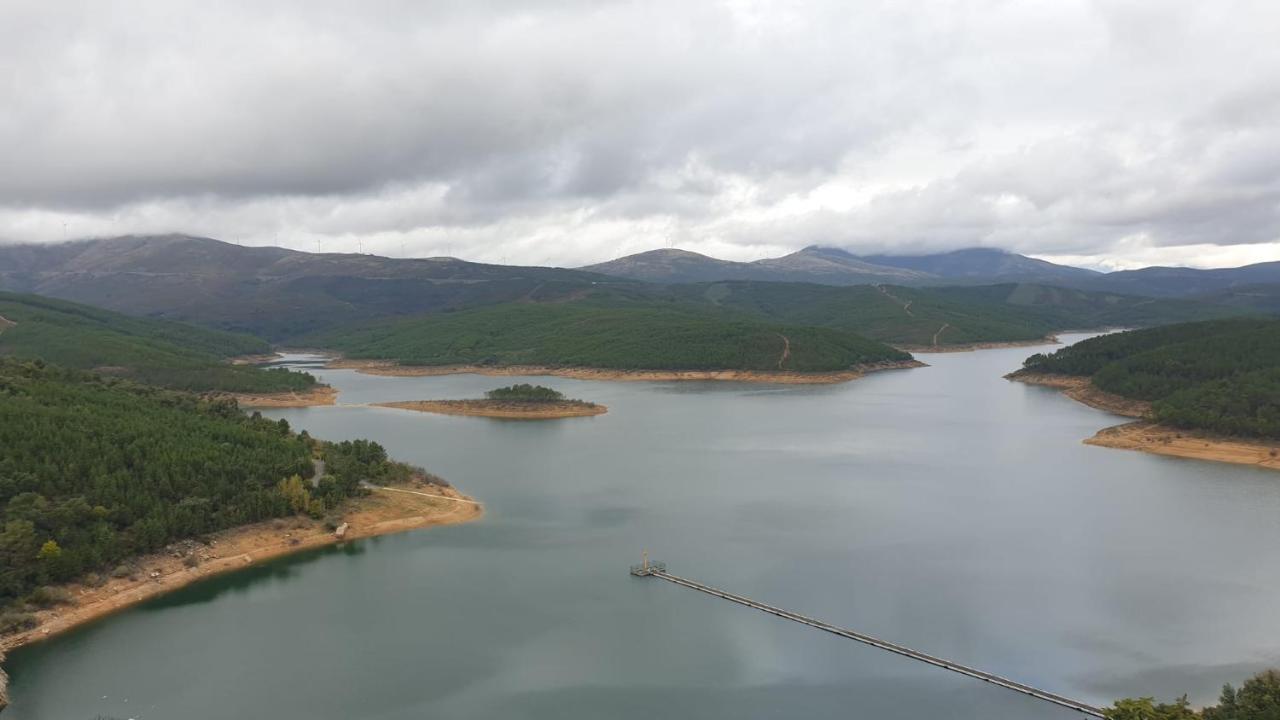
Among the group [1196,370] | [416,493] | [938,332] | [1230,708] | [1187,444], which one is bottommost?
[416,493]

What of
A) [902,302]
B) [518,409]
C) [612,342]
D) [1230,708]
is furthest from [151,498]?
[902,302]

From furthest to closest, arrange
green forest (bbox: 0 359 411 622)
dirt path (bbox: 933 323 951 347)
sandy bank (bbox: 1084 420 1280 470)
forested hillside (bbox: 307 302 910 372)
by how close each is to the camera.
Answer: dirt path (bbox: 933 323 951 347) → forested hillside (bbox: 307 302 910 372) → sandy bank (bbox: 1084 420 1280 470) → green forest (bbox: 0 359 411 622)

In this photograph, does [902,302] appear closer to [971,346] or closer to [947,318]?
[947,318]

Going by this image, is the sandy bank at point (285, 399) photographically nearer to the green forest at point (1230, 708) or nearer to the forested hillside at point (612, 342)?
the forested hillside at point (612, 342)

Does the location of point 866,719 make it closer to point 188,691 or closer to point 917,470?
point 188,691

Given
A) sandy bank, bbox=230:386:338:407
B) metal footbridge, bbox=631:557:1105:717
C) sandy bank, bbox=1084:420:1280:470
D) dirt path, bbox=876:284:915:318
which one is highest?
dirt path, bbox=876:284:915:318

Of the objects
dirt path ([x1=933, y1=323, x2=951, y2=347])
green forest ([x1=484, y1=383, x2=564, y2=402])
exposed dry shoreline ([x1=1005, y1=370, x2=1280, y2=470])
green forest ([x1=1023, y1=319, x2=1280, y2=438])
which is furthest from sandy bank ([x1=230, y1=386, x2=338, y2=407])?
dirt path ([x1=933, y1=323, x2=951, y2=347])

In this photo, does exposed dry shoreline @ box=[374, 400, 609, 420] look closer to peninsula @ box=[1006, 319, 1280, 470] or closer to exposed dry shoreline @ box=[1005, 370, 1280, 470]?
exposed dry shoreline @ box=[1005, 370, 1280, 470]
